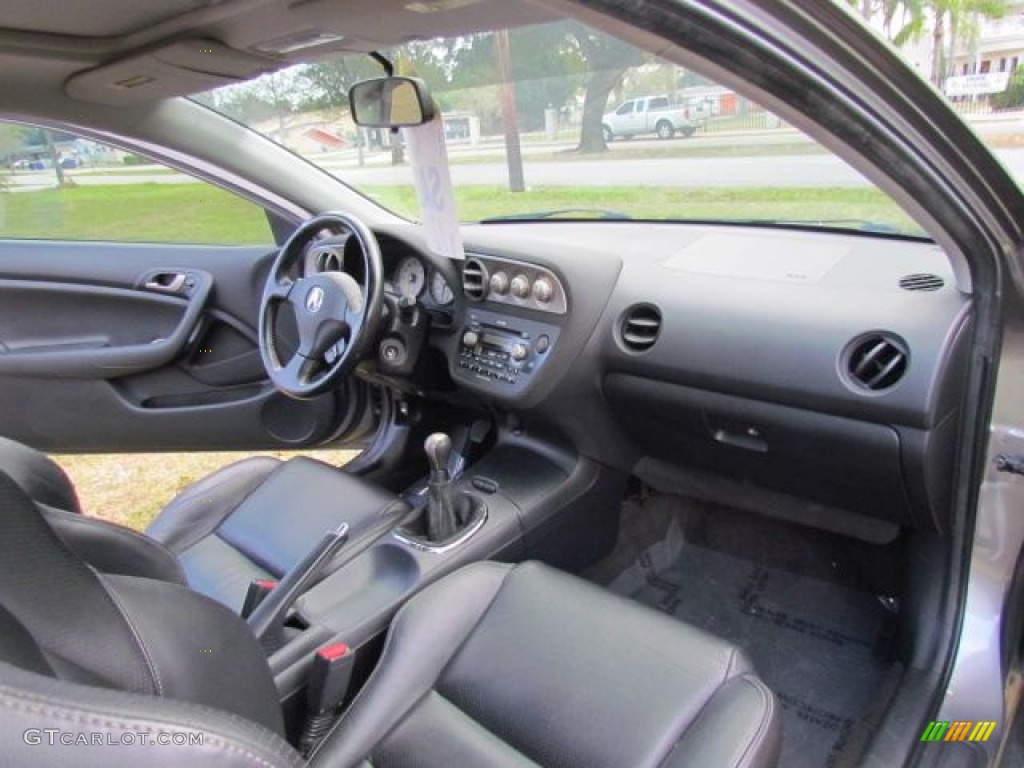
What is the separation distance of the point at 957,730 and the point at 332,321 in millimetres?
1612

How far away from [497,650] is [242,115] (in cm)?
179

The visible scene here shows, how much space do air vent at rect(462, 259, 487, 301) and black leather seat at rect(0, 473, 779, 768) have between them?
82 centimetres

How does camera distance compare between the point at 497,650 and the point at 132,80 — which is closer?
the point at 497,650

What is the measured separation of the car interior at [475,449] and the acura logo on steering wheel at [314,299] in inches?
0.4

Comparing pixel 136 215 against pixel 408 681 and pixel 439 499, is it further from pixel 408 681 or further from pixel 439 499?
pixel 408 681

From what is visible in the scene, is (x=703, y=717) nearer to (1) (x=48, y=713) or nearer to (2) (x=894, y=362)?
(2) (x=894, y=362)

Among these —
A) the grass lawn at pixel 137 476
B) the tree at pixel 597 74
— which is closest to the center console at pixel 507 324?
the tree at pixel 597 74

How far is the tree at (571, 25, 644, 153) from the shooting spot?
126 cm

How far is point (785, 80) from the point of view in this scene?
32.8 inches

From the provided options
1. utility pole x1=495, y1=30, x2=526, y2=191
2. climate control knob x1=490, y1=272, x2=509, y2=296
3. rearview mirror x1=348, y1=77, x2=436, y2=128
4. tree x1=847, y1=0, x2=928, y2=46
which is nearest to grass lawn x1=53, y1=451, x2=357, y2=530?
climate control knob x1=490, y1=272, x2=509, y2=296

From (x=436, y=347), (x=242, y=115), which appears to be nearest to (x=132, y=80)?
(x=242, y=115)

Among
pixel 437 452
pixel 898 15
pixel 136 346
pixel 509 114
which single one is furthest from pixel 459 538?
pixel 136 346

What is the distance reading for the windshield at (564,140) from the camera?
5.42 feet

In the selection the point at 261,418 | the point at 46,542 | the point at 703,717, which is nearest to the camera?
the point at 46,542
